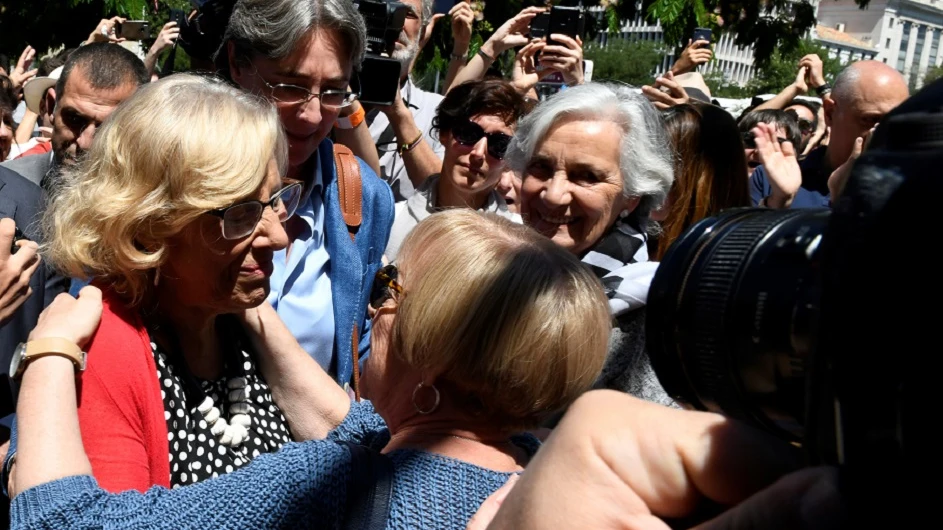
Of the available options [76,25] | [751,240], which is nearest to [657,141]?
[751,240]

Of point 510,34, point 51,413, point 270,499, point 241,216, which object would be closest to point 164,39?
point 510,34

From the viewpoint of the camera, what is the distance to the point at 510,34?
498cm

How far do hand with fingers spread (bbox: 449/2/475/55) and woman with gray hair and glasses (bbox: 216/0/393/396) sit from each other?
2.51 metres

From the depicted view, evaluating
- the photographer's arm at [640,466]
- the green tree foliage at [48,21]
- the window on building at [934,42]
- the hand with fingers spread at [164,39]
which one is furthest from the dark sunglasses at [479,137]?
the window on building at [934,42]

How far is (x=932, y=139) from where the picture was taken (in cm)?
67

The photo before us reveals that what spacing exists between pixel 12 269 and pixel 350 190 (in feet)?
2.95

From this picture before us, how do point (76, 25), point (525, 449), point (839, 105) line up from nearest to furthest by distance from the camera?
point (525, 449)
point (839, 105)
point (76, 25)

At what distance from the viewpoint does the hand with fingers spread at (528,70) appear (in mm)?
4426

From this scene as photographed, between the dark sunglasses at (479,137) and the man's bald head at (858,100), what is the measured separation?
1.87 metres

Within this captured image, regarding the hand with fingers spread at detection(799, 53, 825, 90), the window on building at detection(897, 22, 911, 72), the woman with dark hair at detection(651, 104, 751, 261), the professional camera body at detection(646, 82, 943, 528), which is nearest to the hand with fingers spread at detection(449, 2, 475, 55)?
the woman with dark hair at detection(651, 104, 751, 261)

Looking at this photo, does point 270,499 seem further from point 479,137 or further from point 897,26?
point 897,26

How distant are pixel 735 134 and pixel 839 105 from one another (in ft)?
6.05

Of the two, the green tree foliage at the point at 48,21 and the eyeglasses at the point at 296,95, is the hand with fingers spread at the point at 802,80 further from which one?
the green tree foliage at the point at 48,21

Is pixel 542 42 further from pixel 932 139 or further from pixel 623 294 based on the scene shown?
pixel 932 139
